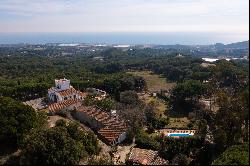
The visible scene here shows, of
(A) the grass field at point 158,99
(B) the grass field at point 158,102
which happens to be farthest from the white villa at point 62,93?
(A) the grass field at point 158,99

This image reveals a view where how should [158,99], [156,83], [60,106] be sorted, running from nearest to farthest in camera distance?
[60,106], [158,99], [156,83]

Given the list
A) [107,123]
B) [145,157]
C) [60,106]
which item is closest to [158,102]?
[60,106]

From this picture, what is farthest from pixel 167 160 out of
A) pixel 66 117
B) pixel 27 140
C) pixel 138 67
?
pixel 138 67

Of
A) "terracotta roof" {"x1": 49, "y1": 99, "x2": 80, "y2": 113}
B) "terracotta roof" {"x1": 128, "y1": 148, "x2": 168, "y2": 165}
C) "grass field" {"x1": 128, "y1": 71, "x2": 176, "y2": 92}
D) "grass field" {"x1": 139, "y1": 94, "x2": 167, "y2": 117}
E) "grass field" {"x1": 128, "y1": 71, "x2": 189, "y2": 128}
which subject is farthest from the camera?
"grass field" {"x1": 128, "y1": 71, "x2": 176, "y2": 92}

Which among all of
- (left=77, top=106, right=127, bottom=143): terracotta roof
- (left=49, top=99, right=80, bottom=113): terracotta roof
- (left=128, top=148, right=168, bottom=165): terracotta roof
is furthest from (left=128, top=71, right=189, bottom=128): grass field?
(left=49, top=99, right=80, bottom=113): terracotta roof

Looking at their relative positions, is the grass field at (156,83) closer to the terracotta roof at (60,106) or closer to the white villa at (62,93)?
the white villa at (62,93)

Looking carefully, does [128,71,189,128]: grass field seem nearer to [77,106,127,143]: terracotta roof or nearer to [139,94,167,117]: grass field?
[139,94,167,117]: grass field

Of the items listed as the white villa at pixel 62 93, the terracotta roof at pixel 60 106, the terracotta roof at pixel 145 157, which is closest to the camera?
the terracotta roof at pixel 145 157

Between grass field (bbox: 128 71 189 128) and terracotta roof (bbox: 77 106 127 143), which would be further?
grass field (bbox: 128 71 189 128)

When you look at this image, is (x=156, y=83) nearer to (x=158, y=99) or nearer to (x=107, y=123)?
(x=158, y=99)

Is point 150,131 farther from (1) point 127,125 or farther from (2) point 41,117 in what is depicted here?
(2) point 41,117
